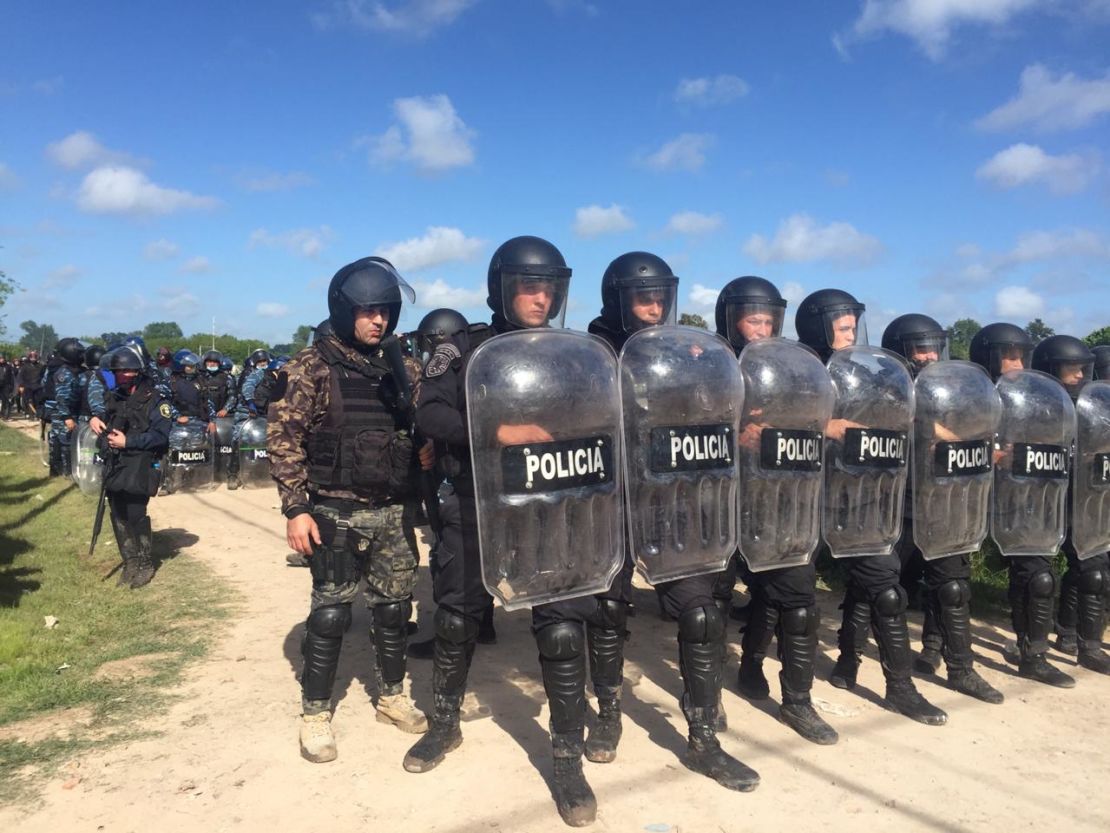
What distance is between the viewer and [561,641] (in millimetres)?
3129

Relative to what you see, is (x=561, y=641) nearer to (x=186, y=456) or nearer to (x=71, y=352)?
(x=186, y=456)

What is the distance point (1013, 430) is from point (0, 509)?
450 inches

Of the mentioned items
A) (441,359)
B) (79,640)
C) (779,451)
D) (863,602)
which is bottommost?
(79,640)

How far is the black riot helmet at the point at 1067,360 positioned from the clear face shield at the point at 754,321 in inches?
85.9

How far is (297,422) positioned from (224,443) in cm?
956

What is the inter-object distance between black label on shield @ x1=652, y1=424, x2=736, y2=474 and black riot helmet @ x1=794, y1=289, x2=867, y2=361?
153 cm

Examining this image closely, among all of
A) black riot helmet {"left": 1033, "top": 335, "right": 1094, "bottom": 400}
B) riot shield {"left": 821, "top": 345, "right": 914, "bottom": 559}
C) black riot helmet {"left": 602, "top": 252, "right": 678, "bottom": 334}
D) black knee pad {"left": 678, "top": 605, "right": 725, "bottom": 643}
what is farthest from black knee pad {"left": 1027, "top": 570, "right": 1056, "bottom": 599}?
black riot helmet {"left": 602, "top": 252, "right": 678, "bottom": 334}

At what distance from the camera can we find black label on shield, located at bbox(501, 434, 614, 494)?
2.83 m

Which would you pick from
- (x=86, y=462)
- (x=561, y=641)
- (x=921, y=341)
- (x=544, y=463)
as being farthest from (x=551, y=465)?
(x=86, y=462)

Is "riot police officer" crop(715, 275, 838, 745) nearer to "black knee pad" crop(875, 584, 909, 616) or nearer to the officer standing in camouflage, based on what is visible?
"black knee pad" crop(875, 584, 909, 616)

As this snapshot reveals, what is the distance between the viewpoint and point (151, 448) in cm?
663

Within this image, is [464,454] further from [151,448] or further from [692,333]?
[151,448]

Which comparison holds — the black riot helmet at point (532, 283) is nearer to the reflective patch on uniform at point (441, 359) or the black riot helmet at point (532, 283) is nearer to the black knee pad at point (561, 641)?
the reflective patch on uniform at point (441, 359)

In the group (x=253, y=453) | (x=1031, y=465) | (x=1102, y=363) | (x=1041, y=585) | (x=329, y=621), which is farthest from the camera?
(x=253, y=453)
